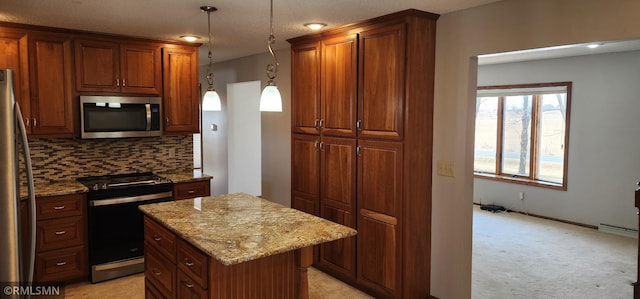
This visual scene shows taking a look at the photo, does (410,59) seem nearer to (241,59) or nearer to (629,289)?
(629,289)

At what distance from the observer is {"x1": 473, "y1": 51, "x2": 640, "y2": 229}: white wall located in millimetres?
5344

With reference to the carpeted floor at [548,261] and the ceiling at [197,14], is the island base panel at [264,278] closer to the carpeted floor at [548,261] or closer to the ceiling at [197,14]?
the ceiling at [197,14]

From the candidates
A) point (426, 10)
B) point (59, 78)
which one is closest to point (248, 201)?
point (426, 10)

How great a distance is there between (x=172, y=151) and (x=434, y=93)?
3128 millimetres

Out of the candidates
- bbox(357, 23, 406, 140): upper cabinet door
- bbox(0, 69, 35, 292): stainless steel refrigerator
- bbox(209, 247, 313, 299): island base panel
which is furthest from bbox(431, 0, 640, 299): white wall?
bbox(0, 69, 35, 292): stainless steel refrigerator

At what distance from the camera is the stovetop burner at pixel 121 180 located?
3.93 metres

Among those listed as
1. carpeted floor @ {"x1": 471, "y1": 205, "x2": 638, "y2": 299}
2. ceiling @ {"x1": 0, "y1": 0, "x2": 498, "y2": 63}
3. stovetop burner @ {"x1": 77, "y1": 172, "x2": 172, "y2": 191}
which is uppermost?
ceiling @ {"x1": 0, "y1": 0, "x2": 498, "y2": 63}

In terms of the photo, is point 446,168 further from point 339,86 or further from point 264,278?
point 264,278

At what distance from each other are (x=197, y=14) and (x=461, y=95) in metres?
2.08

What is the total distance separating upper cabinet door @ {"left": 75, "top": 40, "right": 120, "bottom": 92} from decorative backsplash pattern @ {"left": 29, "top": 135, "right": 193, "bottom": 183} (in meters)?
0.64

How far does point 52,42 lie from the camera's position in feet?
12.5

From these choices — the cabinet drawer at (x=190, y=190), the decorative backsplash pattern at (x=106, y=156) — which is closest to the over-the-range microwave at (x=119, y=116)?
the decorative backsplash pattern at (x=106, y=156)

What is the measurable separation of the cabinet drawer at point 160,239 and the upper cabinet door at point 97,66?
5.81ft

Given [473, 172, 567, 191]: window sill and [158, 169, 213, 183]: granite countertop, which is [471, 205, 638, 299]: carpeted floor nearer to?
[473, 172, 567, 191]: window sill
